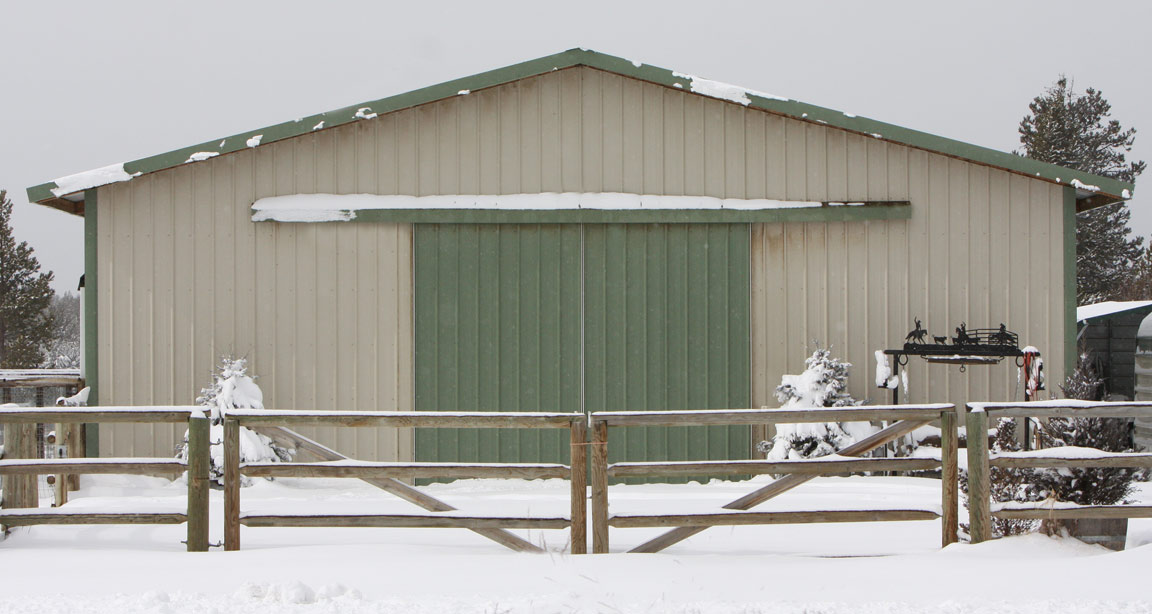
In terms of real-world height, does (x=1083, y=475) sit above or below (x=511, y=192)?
below

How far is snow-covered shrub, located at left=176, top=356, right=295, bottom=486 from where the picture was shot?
31.1 ft

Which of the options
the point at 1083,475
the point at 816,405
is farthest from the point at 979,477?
the point at 816,405

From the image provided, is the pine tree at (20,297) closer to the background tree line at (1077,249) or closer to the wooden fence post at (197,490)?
the background tree line at (1077,249)

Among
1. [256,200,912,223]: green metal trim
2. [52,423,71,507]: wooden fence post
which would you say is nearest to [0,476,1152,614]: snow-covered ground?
[52,423,71,507]: wooden fence post

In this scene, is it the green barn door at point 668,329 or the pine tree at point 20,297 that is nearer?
the green barn door at point 668,329

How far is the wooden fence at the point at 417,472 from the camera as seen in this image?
611 centimetres

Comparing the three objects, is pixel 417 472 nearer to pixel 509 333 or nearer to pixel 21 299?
pixel 509 333

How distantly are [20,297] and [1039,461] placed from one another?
37.8 meters

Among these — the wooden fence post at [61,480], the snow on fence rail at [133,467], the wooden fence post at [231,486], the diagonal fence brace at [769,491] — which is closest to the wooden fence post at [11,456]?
the snow on fence rail at [133,467]

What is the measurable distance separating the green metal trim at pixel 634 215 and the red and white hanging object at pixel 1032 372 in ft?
6.35

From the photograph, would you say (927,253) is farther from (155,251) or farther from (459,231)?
(155,251)

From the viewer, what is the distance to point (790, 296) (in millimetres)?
10469

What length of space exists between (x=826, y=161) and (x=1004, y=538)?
5220mm

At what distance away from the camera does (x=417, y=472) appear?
6.21 m
